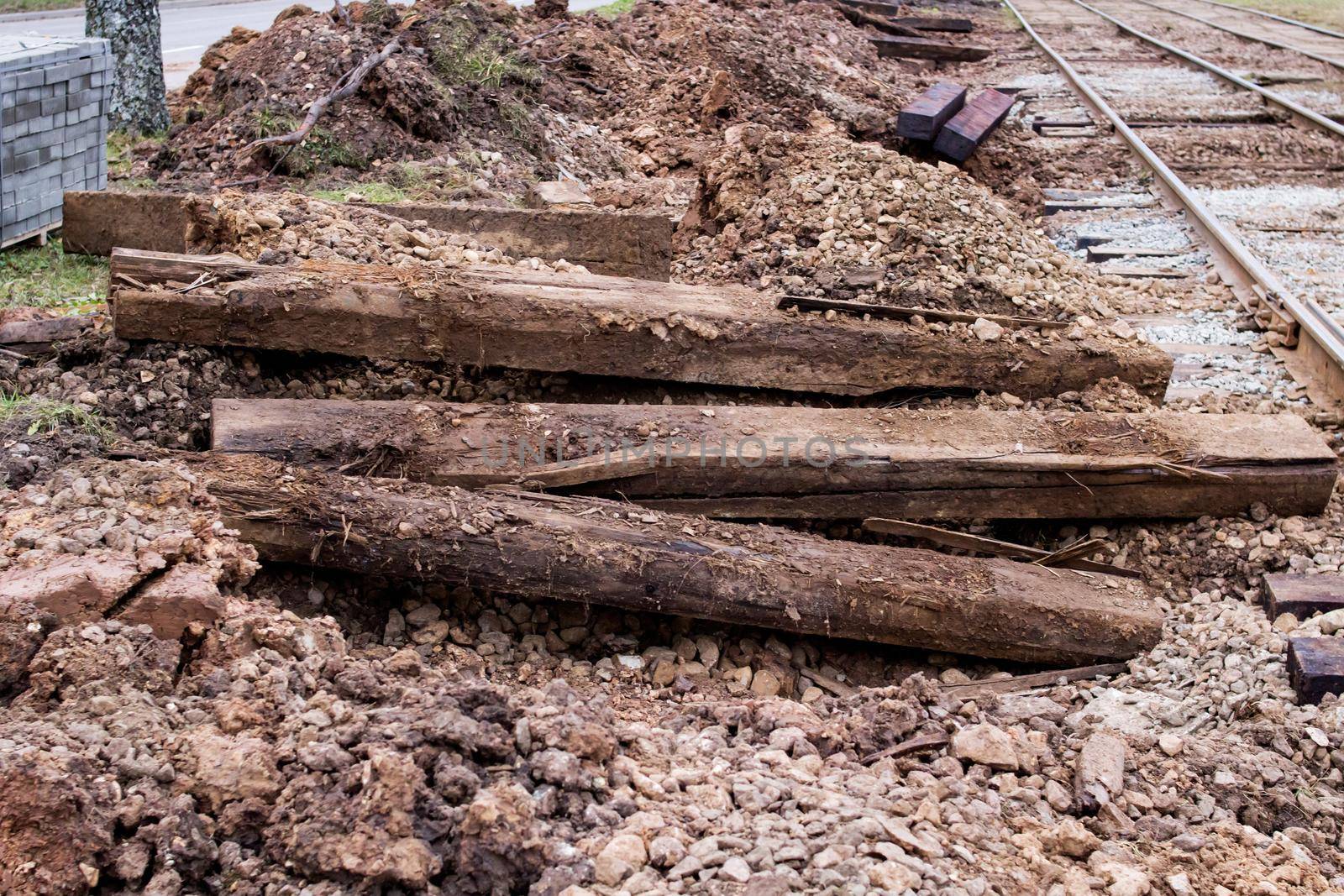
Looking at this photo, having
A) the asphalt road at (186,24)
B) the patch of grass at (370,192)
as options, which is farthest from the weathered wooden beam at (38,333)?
the asphalt road at (186,24)

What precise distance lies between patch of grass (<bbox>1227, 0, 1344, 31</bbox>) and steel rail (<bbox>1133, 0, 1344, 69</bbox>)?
169 cm

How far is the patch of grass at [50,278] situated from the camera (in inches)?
230

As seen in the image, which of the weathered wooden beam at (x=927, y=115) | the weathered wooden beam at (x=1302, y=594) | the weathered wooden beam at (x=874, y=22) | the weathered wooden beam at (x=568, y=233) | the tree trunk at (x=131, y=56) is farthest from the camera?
the weathered wooden beam at (x=874, y=22)

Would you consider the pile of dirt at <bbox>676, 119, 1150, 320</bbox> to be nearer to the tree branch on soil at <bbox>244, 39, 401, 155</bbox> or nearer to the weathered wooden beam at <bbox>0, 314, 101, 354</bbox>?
the tree branch on soil at <bbox>244, 39, 401, 155</bbox>

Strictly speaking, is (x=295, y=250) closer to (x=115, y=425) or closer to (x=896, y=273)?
(x=115, y=425)

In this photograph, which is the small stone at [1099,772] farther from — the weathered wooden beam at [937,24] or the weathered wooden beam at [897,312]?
the weathered wooden beam at [937,24]

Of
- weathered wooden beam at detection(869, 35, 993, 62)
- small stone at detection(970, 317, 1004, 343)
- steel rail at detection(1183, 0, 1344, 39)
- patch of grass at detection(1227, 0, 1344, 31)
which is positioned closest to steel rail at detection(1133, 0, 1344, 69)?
steel rail at detection(1183, 0, 1344, 39)

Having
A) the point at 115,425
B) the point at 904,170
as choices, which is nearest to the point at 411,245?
the point at 115,425

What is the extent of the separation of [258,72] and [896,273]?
578 cm

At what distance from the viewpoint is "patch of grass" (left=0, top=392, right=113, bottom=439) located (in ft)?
12.8

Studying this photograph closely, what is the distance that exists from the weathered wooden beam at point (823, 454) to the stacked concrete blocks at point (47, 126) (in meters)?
3.71

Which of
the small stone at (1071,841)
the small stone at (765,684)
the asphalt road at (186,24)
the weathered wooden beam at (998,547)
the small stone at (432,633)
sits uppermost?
the asphalt road at (186,24)

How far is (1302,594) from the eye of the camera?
3.94m

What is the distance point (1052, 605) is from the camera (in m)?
3.98
